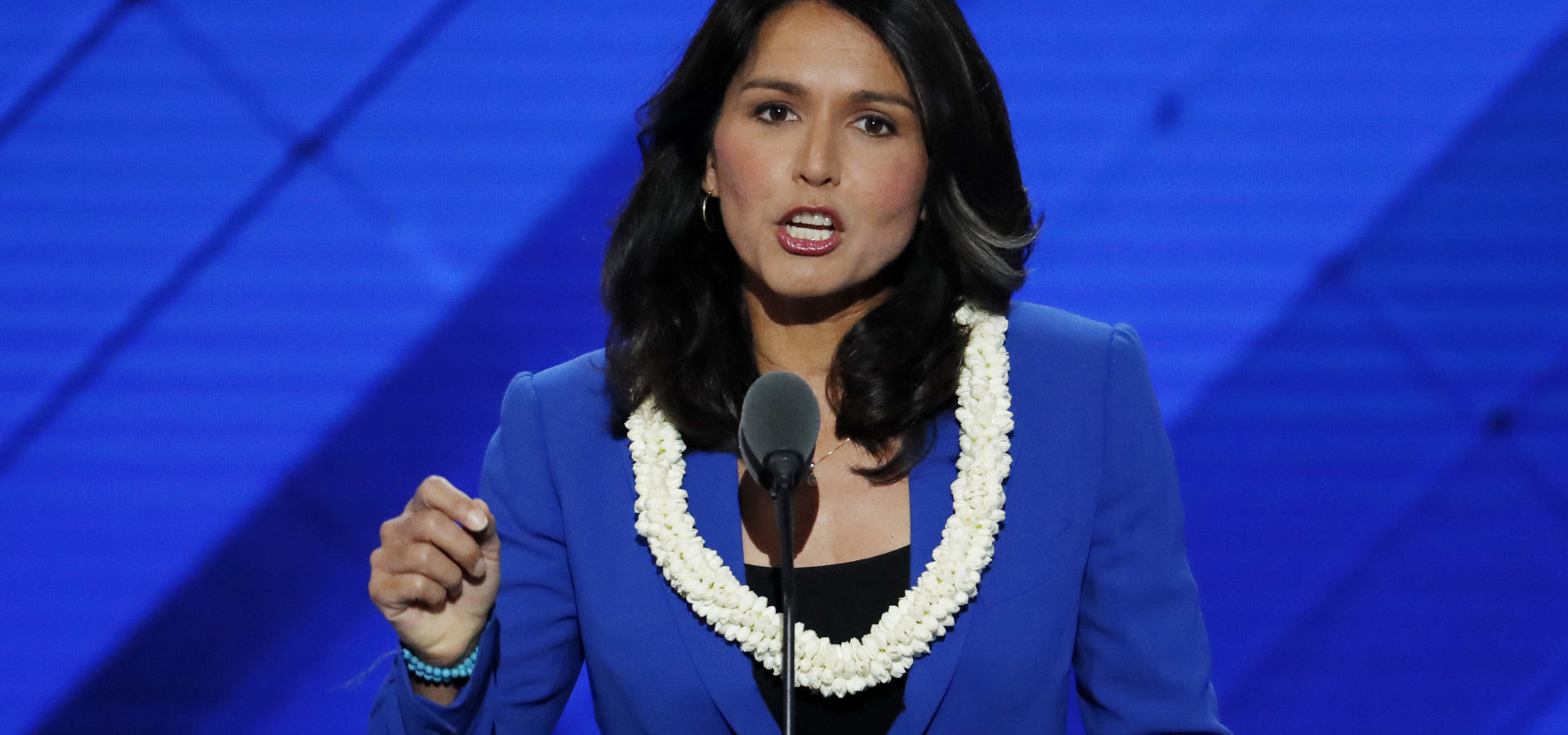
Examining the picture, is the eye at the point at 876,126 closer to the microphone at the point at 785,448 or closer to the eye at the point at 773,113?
the eye at the point at 773,113

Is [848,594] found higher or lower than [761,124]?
lower

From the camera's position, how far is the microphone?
1.04 metres

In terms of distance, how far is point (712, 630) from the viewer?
4.99ft

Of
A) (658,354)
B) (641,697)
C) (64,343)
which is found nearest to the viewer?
(641,697)

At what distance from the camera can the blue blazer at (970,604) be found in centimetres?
150

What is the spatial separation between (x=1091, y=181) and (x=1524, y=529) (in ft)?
3.20

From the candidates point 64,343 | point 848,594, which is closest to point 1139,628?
point 848,594

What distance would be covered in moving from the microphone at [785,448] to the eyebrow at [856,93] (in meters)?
0.54

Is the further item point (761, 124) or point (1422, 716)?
point (1422, 716)

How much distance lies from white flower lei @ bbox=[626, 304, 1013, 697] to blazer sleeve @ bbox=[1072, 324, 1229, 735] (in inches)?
4.9

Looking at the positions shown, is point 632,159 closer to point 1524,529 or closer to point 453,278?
point 453,278

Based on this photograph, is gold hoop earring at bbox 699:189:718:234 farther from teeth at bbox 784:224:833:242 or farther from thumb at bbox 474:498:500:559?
thumb at bbox 474:498:500:559

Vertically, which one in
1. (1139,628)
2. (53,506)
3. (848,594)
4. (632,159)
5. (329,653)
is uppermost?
(53,506)

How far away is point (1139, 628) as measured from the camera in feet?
5.06
